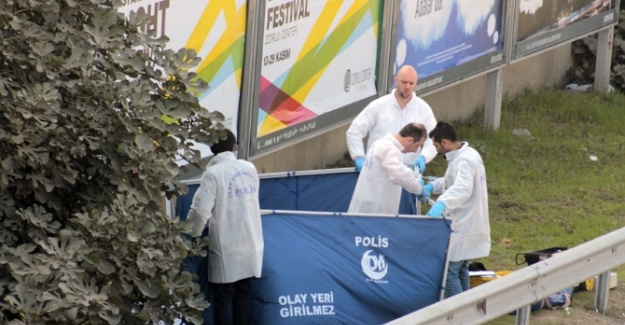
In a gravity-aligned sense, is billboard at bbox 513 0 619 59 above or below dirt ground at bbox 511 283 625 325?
above

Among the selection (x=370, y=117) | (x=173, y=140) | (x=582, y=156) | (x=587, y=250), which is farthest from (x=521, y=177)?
(x=173, y=140)

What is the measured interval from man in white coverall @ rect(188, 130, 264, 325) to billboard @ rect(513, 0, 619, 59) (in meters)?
8.10

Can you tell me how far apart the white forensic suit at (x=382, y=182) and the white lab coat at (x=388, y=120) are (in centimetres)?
104

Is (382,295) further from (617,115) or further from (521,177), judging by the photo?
(617,115)

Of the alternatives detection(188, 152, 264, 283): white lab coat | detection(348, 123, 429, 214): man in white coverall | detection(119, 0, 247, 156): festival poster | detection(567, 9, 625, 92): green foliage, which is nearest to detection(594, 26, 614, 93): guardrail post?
detection(567, 9, 625, 92): green foliage

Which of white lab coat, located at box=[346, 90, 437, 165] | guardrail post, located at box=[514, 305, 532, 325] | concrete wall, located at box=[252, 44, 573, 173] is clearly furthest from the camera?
concrete wall, located at box=[252, 44, 573, 173]

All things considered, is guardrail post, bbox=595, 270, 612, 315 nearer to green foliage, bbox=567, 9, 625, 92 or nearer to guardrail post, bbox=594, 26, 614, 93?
guardrail post, bbox=594, 26, 614, 93

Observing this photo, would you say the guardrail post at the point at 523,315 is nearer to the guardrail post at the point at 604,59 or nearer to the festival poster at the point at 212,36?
the festival poster at the point at 212,36

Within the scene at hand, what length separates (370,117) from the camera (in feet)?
36.7

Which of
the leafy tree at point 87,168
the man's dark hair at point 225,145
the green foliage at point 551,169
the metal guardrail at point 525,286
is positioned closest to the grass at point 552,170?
the green foliage at point 551,169

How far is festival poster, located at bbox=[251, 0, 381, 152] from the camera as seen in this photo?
11.6m

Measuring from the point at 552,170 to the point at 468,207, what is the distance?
17.4 feet

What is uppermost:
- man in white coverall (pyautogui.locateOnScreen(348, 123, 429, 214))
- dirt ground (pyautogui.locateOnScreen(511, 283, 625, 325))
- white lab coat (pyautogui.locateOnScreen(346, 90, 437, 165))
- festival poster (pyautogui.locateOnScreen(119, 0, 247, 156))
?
festival poster (pyautogui.locateOnScreen(119, 0, 247, 156))

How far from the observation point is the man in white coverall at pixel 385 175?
9.80 m
